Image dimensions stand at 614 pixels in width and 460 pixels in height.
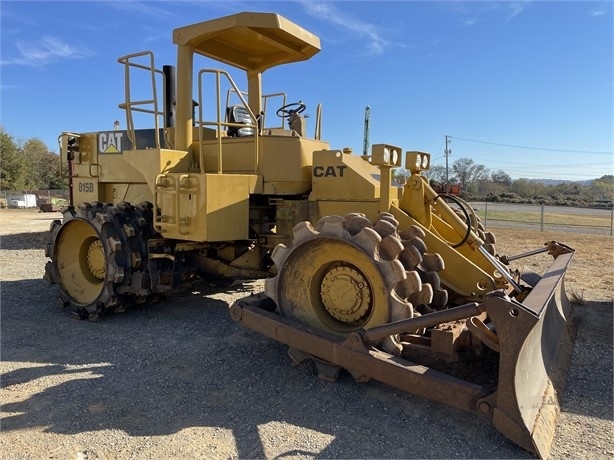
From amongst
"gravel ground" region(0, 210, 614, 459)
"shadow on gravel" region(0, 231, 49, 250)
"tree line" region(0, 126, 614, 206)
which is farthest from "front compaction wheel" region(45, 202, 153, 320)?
"tree line" region(0, 126, 614, 206)

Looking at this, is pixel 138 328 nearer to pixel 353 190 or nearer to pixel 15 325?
pixel 15 325

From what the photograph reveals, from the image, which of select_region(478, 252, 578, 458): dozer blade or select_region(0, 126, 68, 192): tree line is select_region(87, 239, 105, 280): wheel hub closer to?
select_region(478, 252, 578, 458): dozer blade

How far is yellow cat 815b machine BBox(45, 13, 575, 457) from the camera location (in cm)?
324

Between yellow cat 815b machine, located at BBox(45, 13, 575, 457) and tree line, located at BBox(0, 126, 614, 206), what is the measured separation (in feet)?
67.7

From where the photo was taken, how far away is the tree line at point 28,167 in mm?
42734

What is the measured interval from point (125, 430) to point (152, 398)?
45 cm

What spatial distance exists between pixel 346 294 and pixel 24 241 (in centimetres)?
1290

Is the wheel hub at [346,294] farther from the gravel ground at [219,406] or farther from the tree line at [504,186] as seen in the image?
the tree line at [504,186]

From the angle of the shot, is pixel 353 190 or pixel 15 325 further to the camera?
pixel 15 325

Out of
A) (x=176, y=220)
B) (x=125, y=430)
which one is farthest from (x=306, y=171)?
(x=125, y=430)

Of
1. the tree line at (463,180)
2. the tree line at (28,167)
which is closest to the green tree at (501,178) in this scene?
the tree line at (463,180)

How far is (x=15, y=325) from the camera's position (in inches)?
218

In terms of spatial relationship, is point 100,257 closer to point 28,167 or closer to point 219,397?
point 219,397

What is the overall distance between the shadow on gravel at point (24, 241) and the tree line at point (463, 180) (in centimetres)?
994
